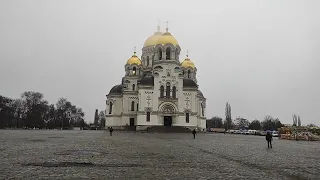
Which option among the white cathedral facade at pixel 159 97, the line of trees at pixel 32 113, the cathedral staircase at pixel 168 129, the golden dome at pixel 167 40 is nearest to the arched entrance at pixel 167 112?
the white cathedral facade at pixel 159 97

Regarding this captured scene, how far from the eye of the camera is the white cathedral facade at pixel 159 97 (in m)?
63.3

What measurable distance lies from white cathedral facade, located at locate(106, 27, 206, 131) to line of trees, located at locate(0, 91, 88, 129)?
29381 millimetres

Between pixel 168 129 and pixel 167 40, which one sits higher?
pixel 167 40

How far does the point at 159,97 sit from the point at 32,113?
45.1 meters

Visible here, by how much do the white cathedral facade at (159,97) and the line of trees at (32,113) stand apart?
29.4m

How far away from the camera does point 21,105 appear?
95500mm

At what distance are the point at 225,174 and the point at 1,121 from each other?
91.2 meters

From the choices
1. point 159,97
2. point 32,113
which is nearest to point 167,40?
point 159,97

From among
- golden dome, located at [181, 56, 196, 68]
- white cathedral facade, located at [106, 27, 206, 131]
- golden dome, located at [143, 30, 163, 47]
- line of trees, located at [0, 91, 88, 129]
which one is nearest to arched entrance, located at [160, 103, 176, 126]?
white cathedral facade, located at [106, 27, 206, 131]

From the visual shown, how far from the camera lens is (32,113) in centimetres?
8988

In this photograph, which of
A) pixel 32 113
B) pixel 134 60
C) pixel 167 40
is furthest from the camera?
pixel 32 113

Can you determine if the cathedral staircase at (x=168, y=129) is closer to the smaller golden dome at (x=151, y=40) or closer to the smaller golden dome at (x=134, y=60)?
the smaller golden dome at (x=134, y=60)

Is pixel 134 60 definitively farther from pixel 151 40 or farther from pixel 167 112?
pixel 167 112

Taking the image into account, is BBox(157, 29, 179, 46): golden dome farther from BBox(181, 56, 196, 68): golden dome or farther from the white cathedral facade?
BBox(181, 56, 196, 68): golden dome
